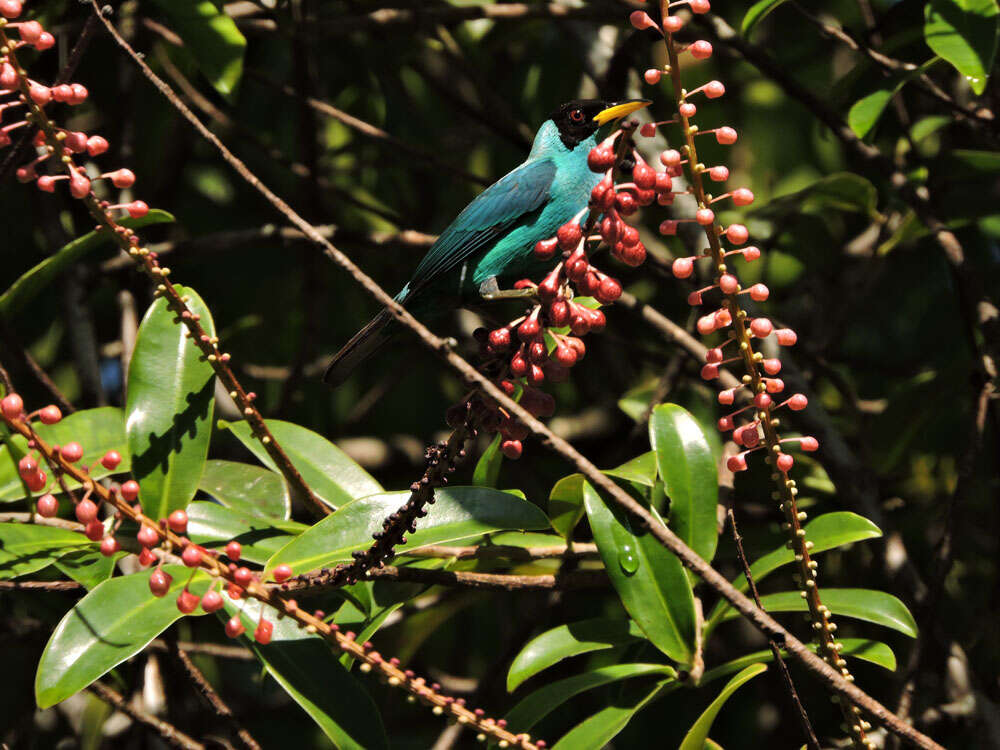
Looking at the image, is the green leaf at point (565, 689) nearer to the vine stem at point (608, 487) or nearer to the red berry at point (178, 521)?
the vine stem at point (608, 487)

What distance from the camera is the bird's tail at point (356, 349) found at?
255 centimetres

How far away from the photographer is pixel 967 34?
7.80 feet

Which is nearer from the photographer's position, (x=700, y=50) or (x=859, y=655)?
(x=700, y=50)

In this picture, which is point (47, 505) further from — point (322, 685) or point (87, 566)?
point (322, 685)

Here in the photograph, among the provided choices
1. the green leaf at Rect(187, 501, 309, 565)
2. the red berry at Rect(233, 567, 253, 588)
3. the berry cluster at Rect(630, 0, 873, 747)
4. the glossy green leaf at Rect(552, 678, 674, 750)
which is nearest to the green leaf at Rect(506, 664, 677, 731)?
the glossy green leaf at Rect(552, 678, 674, 750)

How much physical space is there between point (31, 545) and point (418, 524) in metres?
0.70

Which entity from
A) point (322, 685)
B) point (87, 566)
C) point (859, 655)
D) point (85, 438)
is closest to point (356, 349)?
point (85, 438)

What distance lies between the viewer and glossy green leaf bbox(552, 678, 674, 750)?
6.04ft

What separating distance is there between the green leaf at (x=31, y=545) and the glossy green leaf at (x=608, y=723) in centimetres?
95

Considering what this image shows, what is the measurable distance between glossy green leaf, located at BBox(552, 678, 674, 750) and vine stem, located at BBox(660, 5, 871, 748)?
418mm

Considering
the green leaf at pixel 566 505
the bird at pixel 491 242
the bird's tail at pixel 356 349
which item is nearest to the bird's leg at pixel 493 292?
the bird at pixel 491 242

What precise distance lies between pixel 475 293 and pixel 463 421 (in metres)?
1.24

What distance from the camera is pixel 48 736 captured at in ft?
11.2

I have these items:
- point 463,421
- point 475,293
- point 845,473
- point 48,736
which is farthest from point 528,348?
point 48,736
